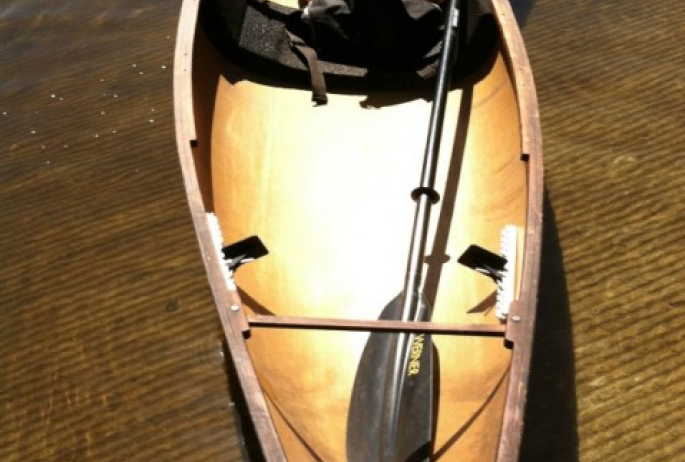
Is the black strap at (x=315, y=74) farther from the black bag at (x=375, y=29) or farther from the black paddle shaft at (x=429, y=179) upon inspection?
the black paddle shaft at (x=429, y=179)

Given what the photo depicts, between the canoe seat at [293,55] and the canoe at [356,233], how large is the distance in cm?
1

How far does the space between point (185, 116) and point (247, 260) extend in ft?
3.08

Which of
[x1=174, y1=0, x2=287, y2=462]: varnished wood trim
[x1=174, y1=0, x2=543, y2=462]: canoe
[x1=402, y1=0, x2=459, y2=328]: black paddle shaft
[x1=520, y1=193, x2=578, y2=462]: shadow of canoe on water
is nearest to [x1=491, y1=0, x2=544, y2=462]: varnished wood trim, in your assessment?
[x1=174, y1=0, x2=543, y2=462]: canoe

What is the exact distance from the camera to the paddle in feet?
10.4

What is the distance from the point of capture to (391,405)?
10.4ft

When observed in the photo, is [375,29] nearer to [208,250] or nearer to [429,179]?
[429,179]

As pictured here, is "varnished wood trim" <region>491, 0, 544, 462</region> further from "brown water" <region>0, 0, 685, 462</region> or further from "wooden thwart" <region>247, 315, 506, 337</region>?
"brown water" <region>0, 0, 685, 462</region>

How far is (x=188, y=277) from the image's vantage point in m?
4.86

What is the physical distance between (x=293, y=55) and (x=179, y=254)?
53.1 inches

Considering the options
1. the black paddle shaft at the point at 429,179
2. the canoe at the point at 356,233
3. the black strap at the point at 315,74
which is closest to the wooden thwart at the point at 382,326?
the canoe at the point at 356,233

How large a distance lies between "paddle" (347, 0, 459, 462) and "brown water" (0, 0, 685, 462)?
2.83 feet

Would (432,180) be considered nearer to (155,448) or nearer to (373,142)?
(373,142)

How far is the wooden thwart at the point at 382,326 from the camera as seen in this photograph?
304cm

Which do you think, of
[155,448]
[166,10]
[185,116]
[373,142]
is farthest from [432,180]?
[166,10]
